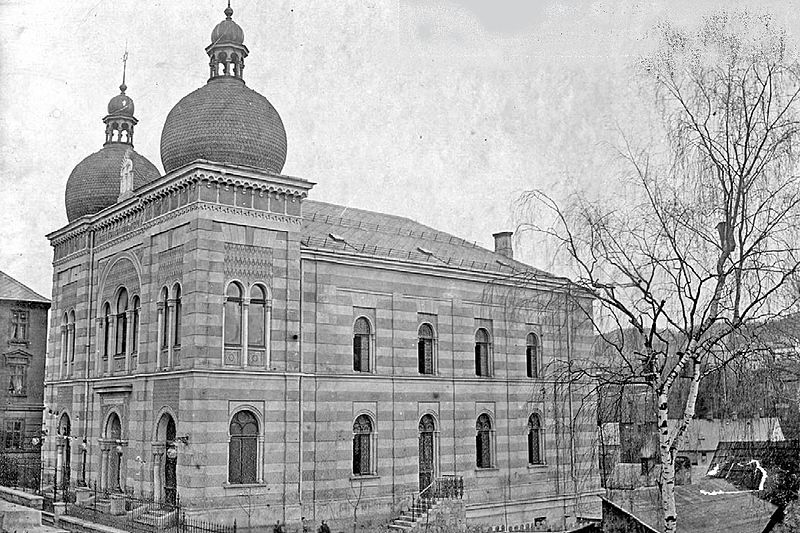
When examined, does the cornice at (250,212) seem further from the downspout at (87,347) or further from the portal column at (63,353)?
the portal column at (63,353)

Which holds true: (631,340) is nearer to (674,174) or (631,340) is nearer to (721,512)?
(674,174)

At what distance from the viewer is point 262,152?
2972cm

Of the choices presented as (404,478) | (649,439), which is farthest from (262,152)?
(649,439)

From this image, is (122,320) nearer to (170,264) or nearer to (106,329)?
(106,329)

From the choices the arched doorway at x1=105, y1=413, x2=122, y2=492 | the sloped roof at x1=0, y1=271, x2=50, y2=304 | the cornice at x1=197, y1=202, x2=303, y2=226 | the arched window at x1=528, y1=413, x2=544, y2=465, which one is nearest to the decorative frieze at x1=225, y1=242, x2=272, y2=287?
the cornice at x1=197, y1=202, x2=303, y2=226

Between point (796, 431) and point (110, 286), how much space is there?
25.1 m

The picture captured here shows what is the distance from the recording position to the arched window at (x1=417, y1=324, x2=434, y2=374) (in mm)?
34438

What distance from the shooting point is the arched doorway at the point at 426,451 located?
33.5m

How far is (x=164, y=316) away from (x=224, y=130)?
6734mm

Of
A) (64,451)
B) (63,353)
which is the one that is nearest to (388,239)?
(63,353)

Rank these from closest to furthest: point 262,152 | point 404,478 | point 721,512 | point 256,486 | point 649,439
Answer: point 721,512 < point 256,486 < point 262,152 < point 404,478 < point 649,439

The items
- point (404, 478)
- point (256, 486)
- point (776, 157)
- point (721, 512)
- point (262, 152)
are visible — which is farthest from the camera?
point (404, 478)

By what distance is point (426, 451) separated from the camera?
33.7 m

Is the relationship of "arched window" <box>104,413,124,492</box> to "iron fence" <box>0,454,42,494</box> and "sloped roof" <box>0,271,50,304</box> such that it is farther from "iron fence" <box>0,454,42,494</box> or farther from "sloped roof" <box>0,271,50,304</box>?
"sloped roof" <box>0,271,50,304</box>
